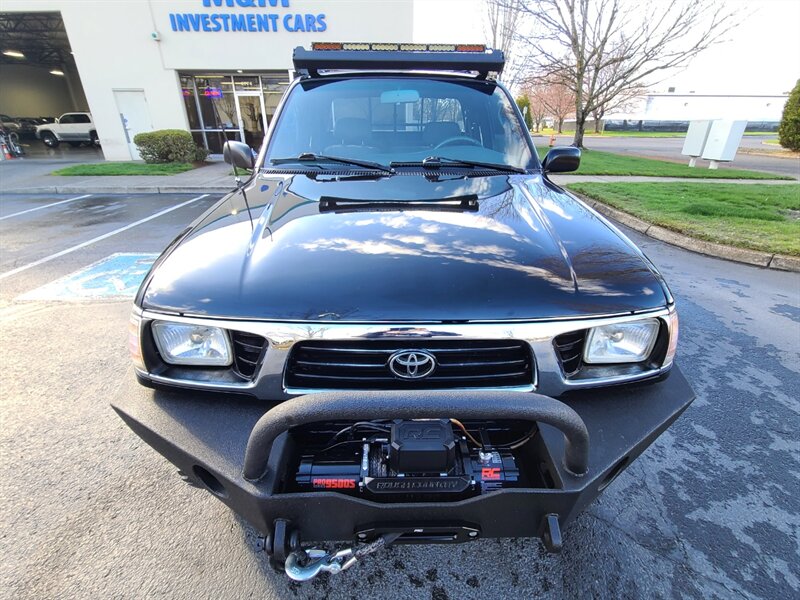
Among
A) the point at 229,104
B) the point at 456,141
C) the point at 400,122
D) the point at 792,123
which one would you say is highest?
the point at 229,104

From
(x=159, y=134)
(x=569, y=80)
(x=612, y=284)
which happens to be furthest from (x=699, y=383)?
(x=569, y=80)

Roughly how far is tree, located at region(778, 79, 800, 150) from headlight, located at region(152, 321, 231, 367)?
94.6 feet

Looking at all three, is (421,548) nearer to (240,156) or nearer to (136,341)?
(136,341)

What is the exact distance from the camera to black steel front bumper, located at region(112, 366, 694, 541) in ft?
3.68

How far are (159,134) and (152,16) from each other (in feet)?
13.6

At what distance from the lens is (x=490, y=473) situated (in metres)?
1.32

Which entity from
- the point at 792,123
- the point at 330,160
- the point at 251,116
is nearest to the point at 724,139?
the point at 792,123

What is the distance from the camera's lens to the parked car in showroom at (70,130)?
80.0 ft

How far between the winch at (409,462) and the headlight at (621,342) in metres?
0.36

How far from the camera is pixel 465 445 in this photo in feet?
4.47

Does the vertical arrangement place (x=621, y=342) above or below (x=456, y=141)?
below

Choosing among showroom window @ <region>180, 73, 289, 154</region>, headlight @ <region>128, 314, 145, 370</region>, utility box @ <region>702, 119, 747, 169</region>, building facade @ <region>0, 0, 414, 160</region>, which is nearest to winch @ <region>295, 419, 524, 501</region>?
headlight @ <region>128, 314, 145, 370</region>

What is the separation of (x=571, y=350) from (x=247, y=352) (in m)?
1.09

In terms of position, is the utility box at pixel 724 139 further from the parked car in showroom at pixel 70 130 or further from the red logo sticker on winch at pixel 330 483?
the parked car in showroom at pixel 70 130
